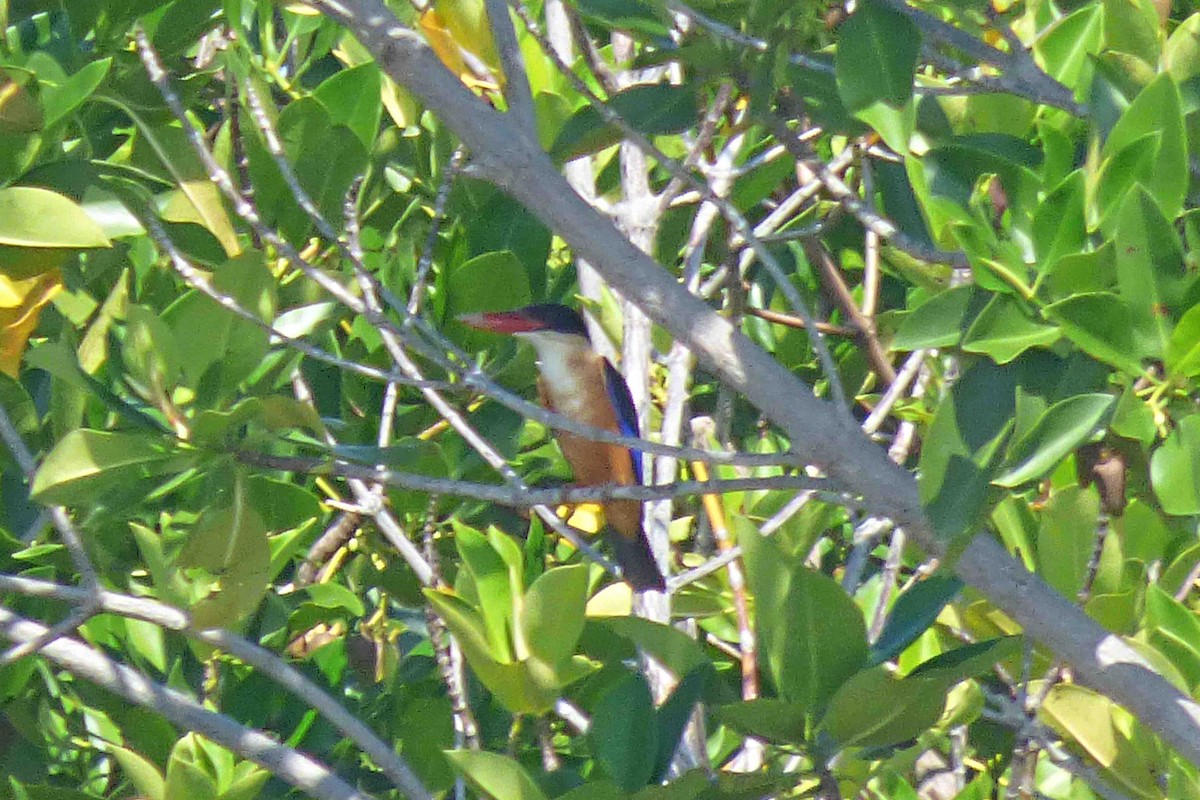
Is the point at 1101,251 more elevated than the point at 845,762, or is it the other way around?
the point at 1101,251

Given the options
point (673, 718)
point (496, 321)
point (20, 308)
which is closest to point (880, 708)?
point (673, 718)

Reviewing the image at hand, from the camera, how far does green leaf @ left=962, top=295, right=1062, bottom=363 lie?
5.57 ft

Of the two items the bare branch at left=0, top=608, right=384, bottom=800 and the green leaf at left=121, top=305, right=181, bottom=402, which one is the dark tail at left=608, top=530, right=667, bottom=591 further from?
the green leaf at left=121, top=305, right=181, bottom=402

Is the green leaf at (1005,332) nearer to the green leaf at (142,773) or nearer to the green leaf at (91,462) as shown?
the green leaf at (91,462)

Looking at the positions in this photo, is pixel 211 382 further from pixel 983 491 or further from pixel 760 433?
pixel 760 433

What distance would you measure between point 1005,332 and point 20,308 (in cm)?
132

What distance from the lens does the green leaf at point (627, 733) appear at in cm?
173

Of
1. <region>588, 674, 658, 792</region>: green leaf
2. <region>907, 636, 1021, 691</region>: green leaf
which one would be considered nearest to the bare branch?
<region>588, 674, 658, 792</region>: green leaf

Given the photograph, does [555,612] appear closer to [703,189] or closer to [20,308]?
[703,189]

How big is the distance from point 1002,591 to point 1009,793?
0.40 meters

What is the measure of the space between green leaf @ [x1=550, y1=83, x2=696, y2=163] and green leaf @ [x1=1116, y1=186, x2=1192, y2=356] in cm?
57

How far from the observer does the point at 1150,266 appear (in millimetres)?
1704

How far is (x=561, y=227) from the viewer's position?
64.7 inches

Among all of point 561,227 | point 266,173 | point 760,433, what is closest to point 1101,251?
point 561,227
